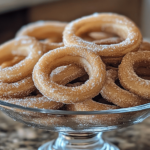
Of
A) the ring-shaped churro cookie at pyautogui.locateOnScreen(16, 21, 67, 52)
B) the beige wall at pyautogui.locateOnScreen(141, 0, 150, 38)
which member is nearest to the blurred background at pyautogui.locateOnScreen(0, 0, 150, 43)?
the beige wall at pyautogui.locateOnScreen(141, 0, 150, 38)

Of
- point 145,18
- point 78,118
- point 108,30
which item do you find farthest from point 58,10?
point 78,118

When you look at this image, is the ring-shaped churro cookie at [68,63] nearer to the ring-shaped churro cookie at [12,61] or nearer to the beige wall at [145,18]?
the ring-shaped churro cookie at [12,61]

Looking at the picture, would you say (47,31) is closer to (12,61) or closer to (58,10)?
(12,61)

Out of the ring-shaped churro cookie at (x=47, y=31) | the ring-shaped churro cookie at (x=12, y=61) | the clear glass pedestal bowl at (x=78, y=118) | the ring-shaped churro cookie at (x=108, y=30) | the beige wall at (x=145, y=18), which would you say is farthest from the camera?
the beige wall at (x=145, y=18)

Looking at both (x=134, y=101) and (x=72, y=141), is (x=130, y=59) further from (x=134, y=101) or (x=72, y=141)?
(x=72, y=141)

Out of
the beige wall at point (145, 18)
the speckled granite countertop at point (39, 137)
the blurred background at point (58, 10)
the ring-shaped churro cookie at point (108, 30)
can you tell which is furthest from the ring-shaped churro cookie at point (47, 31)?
the beige wall at point (145, 18)
